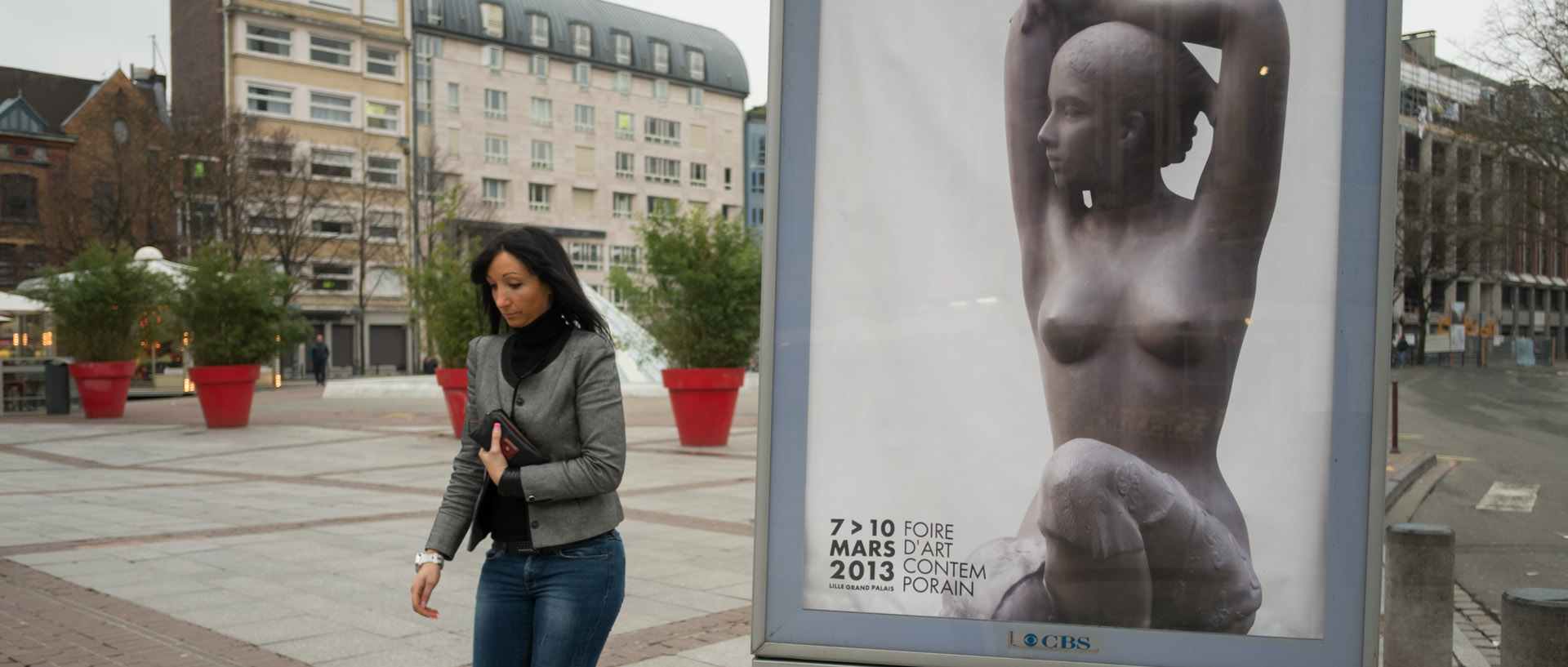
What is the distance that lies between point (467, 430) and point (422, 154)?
206 feet

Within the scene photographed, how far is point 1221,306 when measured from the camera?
248 centimetres

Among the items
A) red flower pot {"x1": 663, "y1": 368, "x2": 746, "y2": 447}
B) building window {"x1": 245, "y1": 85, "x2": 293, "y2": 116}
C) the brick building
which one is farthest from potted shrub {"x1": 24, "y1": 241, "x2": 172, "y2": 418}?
building window {"x1": 245, "y1": 85, "x2": 293, "y2": 116}

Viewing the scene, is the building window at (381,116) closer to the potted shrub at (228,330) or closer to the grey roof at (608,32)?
the grey roof at (608,32)

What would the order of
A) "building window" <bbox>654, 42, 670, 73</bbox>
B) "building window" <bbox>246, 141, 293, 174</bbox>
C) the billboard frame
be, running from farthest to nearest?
"building window" <bbox>654, 42, 670, 73</bbox> < "building window" <bbox>246, 141, 293, 174</bbox> < the billboard frame

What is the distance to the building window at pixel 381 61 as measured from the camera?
6412 centimetres

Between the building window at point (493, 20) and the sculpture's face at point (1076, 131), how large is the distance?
245 feet

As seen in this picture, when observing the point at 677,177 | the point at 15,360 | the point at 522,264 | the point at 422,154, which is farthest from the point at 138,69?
the point at 522,264

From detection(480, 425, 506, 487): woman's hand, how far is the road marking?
11.2 m

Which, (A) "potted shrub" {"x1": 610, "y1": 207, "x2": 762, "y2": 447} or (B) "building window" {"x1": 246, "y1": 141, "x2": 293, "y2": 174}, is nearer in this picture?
(A) "potted shrub" {"x1": 610, "y1": 207, "x2": 762, "y2": 447}

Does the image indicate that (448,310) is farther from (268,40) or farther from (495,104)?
(495,104)

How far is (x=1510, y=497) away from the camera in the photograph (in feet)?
39.7

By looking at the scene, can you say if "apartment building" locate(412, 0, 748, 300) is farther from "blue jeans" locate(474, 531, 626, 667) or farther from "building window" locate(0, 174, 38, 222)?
"blue jeans" locate(474, 531, 626, 667)

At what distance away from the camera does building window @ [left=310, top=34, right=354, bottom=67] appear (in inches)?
2422

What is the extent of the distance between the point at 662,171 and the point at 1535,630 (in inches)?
3085
